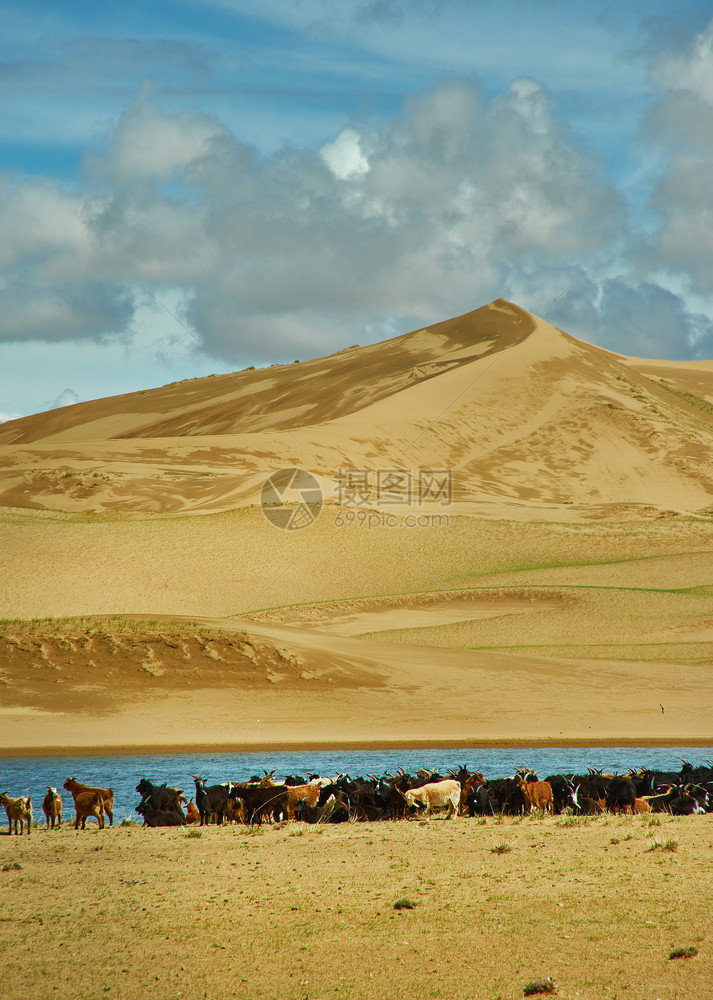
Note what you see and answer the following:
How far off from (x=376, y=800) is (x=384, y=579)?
22317mm

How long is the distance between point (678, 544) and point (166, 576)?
22.7 m

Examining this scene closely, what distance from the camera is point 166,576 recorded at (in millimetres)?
32281

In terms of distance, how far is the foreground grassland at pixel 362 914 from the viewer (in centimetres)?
608

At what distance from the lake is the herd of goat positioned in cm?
195

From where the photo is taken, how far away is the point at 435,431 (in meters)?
66.3

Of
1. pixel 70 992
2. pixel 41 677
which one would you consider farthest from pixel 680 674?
pixel 70 992

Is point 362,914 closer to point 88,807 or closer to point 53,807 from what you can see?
point 88,807

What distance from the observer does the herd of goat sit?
37.5 ft

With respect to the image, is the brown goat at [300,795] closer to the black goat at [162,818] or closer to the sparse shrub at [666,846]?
the black goat at [162,818]

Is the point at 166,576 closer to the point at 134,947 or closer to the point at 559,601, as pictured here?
the point at 559,601

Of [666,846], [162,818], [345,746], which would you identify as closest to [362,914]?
[666,846]

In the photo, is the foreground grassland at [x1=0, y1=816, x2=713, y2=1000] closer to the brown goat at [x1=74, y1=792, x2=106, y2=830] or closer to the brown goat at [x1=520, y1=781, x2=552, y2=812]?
the brown goat at [x1=74, y1=792, x2=106, y2=830]

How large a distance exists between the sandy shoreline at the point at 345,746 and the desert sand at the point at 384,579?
0.10 meters

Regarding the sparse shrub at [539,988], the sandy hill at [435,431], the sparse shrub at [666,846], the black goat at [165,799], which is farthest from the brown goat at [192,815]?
the sandy hill at [435,431]
